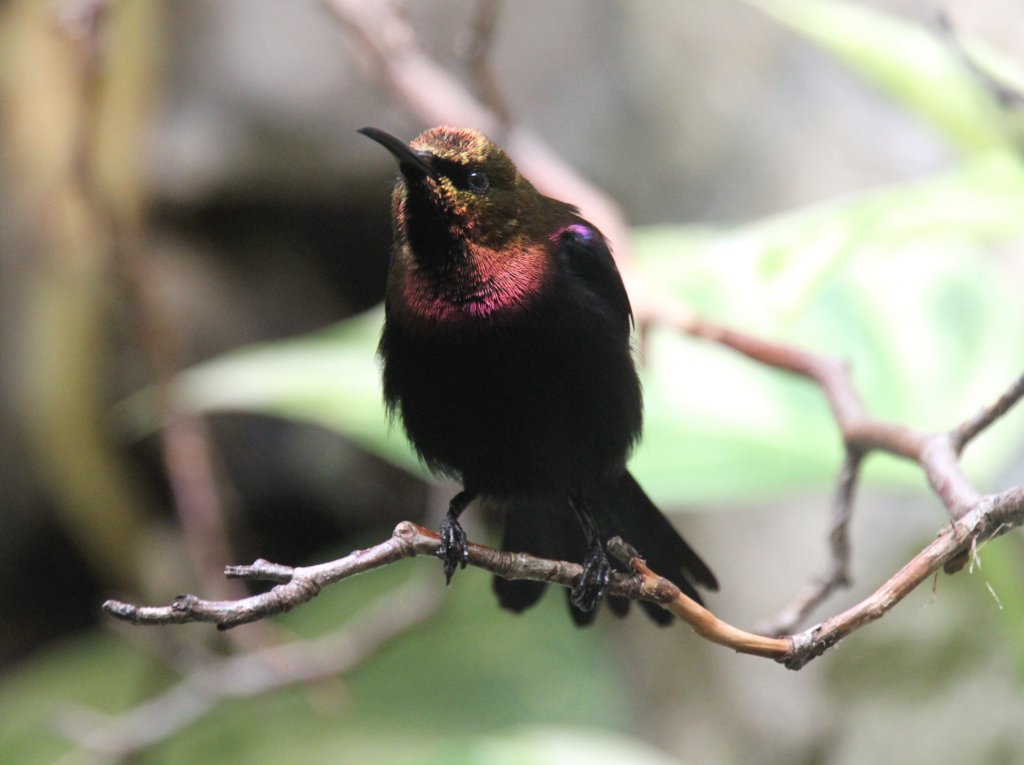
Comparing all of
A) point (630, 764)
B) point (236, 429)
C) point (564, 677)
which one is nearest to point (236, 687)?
point (564, 677)

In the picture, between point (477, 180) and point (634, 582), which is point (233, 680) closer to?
point (477, 180)

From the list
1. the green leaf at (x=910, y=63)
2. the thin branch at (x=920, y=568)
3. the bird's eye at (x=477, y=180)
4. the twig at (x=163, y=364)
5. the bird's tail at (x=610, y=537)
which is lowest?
the twig at (x=163, y=364)

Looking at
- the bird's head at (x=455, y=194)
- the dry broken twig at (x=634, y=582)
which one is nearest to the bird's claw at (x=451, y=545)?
the dry broken twig at (x=634, y=582)

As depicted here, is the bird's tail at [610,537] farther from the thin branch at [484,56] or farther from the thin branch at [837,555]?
the thin branch at [484,56]

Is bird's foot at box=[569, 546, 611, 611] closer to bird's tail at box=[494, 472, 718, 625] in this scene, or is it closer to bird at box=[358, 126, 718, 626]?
bird at box=[358, 126, 718, 626]

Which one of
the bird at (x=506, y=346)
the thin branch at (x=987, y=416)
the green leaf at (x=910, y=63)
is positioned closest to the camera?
the thin branch at (x=987, y=416)

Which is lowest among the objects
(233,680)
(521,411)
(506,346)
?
(233,680)

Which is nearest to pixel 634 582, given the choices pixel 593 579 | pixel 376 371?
pixel 593 579
